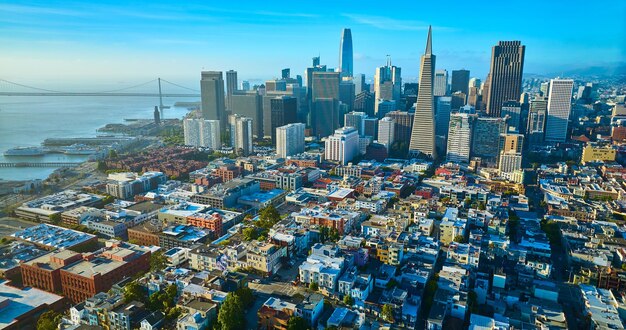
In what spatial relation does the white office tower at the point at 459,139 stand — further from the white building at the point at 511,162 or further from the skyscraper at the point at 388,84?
the skyscraper at the point at 388,84

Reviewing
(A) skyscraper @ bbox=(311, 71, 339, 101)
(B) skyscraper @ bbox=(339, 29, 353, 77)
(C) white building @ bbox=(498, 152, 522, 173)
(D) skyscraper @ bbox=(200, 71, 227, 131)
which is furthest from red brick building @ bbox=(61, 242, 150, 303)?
(B) skyscraper @ bbox=(339, 29, 353, 77)

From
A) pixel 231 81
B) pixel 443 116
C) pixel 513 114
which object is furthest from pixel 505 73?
pixel 231 81

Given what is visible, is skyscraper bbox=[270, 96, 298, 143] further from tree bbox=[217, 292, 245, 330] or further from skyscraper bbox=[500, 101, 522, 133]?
tree bbox=[217, 292, 245, 330]

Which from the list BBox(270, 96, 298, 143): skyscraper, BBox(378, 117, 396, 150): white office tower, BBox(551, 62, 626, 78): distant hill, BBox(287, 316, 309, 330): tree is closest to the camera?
BBox(287, 316, 309, 330): tree

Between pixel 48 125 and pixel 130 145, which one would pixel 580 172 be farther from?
pixel 48 125

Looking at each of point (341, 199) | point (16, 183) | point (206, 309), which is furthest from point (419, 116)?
point (16, 183)

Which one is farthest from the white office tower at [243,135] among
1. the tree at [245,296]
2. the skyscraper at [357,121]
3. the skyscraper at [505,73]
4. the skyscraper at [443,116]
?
the skyscraper at [505,73]
